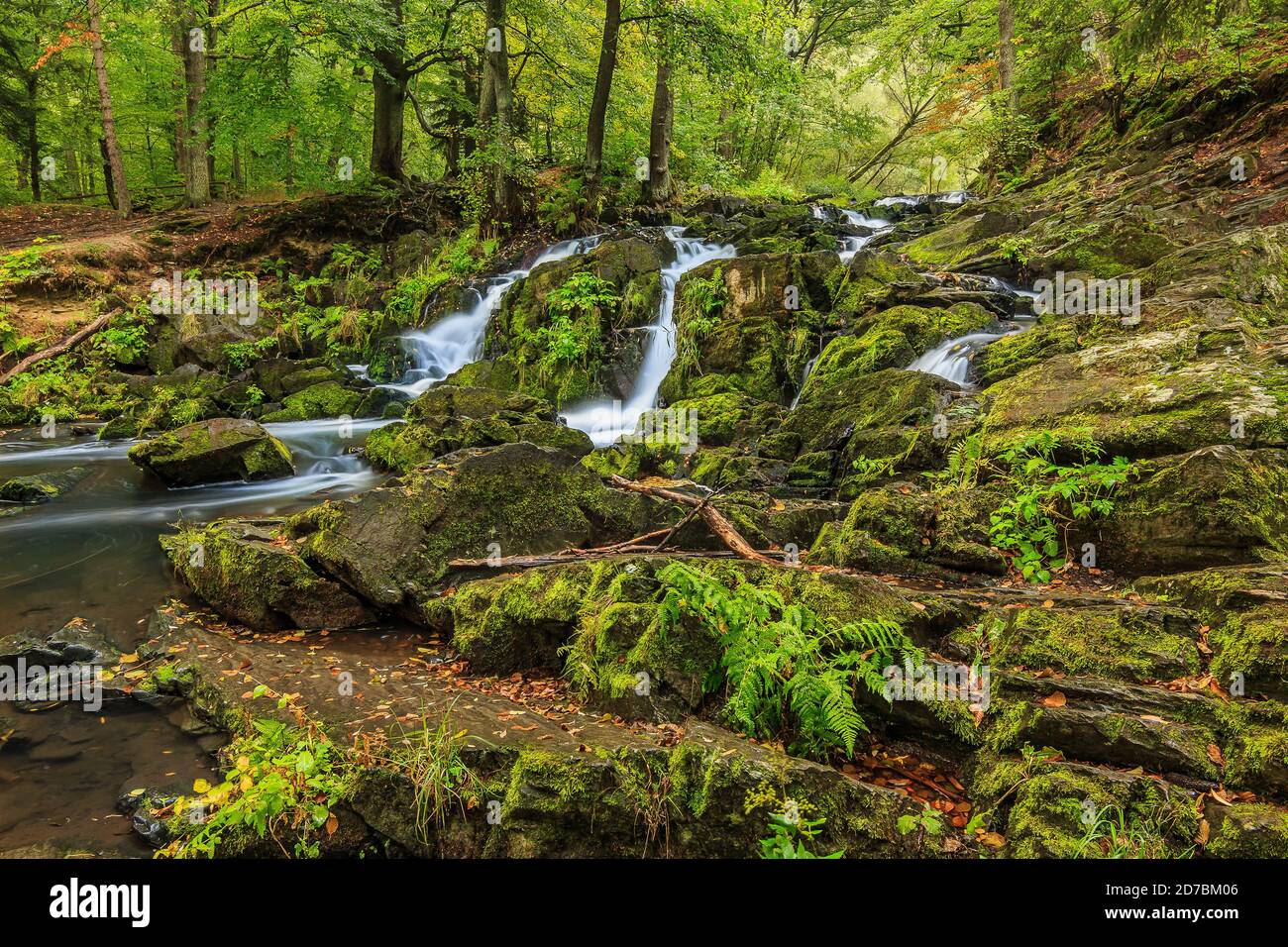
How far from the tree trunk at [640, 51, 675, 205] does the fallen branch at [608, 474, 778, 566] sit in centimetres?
1313

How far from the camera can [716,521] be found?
5.47 metres

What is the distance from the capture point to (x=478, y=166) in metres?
16.6

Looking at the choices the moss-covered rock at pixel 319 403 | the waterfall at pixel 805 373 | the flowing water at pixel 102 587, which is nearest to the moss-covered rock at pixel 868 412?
the waterfall at pixel 805 373

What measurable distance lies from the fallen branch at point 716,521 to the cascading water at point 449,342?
9.13 m

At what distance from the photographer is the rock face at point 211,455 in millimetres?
9023

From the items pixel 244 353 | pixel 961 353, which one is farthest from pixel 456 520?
pixel 244 353

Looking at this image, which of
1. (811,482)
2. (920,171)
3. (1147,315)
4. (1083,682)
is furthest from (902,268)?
(920,171)

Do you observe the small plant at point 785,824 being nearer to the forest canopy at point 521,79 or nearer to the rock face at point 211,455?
the rock face at point 211,455

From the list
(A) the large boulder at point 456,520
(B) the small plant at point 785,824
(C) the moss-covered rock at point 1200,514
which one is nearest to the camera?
(B) the small plant at point 785,824

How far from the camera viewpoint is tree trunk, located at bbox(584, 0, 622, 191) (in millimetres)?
13938
